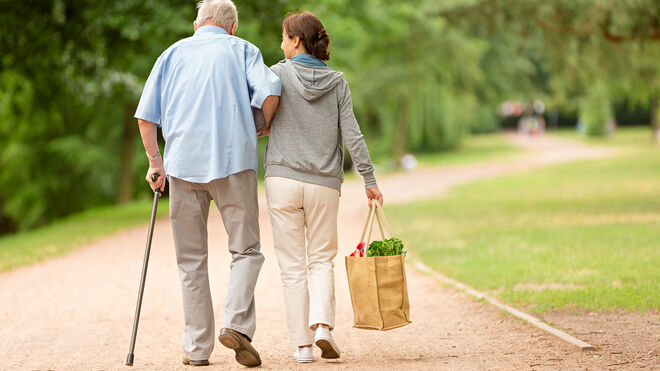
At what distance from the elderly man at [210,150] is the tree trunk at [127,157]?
16.8m

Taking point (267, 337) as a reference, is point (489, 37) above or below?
above

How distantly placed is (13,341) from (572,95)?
49.0 meters

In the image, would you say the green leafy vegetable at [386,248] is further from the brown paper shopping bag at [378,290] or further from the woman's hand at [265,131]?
the woman's hand at [265,131]

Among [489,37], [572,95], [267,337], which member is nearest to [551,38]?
[489,37]

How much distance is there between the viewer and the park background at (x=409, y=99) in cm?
925

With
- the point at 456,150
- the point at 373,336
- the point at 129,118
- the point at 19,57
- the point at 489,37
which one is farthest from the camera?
the point at 456,150

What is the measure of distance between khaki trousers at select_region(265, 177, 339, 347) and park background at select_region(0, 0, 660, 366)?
2.37 m

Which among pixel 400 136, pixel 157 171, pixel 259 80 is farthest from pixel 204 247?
pixel 400 136

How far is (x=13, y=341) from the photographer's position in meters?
5.79

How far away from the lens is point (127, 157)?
858 inches

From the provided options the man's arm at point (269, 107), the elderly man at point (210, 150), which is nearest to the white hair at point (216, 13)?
the elderly man at point (210, 150)

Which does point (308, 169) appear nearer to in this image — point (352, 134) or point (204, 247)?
point (352, 134)

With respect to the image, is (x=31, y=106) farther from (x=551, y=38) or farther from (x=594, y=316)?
(x=594, y=316)

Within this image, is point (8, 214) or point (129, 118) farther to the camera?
point (8, 214)
